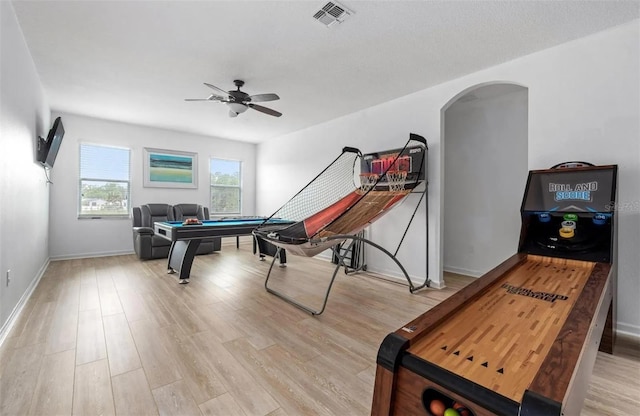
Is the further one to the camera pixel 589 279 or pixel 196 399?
pixel 589 279

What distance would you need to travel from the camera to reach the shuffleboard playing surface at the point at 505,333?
0.88 m

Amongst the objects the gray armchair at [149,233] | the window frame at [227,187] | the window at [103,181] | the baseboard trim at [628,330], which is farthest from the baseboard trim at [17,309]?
the baseboard trim at [628,330]

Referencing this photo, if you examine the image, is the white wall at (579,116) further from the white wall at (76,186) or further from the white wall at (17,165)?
the white wall at (76,186)

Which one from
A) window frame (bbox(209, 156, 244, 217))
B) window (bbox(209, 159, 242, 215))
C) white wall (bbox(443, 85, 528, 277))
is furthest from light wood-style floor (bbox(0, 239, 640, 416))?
window (bbox(209, 159, 242, 215))

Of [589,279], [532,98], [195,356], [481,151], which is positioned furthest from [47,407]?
[481,151]

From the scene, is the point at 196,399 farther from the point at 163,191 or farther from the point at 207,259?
the point at 163,191

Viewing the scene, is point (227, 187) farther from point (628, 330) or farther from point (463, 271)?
point (628, 330)

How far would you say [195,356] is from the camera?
194 centimetres

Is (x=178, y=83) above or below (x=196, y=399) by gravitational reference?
above

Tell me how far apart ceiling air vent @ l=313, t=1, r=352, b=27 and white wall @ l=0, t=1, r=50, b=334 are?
7.77 feet

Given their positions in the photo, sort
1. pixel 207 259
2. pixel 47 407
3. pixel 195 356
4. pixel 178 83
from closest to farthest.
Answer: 1. pixel 47 407
2. pixel 195 356
3. pixel 178 83
4. pixel 207 259

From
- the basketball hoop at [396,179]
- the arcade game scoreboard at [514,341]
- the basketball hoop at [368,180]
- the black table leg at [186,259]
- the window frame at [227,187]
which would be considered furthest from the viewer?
the window frame at [227,187]

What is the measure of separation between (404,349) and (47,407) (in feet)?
6.10

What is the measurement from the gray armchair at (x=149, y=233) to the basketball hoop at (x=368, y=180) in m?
3.49
